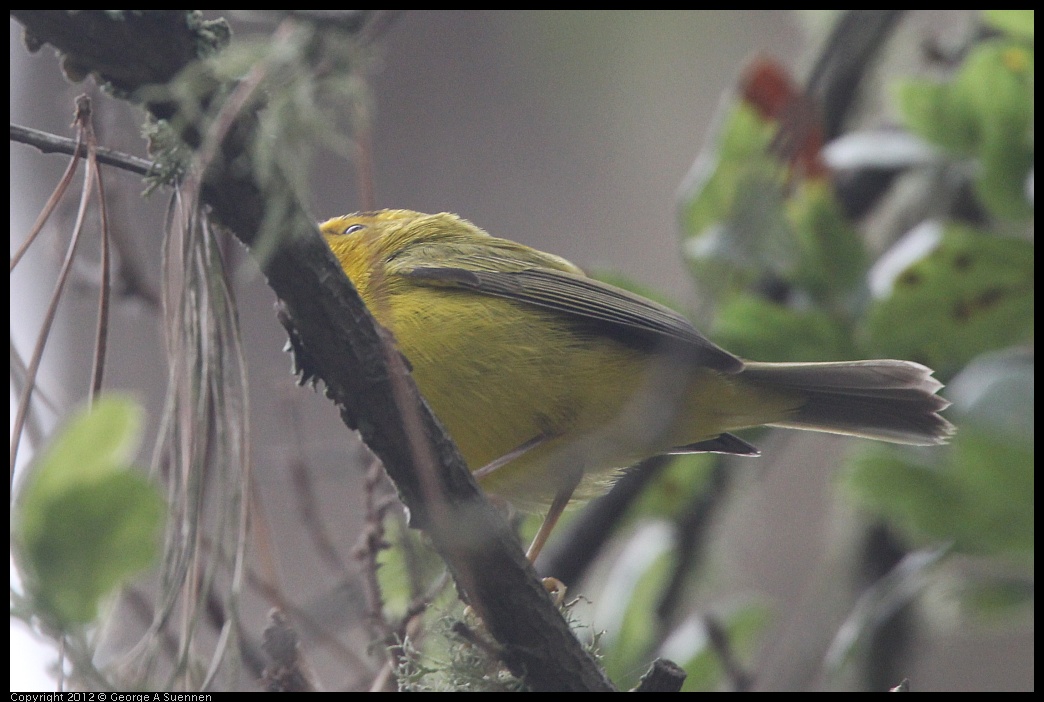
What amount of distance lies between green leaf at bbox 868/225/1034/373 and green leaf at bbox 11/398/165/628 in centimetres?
274

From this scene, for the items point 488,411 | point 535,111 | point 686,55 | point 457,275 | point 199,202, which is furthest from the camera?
point 686,55

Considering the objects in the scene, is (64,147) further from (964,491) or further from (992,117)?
(992,117)

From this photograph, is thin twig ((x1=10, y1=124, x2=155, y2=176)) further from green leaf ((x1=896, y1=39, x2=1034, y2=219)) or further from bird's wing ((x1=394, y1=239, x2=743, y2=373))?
green leaf ((x1=896, y1=39, x2=1034, y2=219))

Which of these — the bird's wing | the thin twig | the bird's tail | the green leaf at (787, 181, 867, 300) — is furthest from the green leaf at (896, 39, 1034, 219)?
the thin twig

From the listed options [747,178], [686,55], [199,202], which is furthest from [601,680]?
[686,55]

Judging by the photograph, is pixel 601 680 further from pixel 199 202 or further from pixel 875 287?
pixel 875 287

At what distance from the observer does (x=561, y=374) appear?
3131 mm

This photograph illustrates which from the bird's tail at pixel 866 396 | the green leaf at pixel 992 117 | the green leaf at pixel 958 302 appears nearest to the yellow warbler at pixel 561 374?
the bird's tail at pixel 866 396

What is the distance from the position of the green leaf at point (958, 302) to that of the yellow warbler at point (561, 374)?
0.69 ft

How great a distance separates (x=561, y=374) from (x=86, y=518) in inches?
75.7

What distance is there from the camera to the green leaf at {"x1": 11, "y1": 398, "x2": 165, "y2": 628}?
4.38 feet

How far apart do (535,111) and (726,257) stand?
492 cm

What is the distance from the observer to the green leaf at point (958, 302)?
3.31 metres

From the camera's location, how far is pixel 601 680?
215cm
